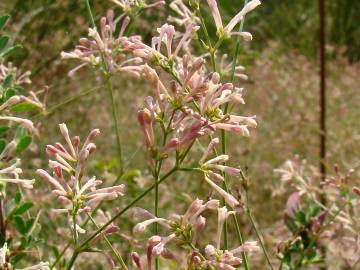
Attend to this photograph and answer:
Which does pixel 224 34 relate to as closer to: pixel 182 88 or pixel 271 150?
pixel 182 88

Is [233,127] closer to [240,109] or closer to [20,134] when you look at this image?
[20,134]

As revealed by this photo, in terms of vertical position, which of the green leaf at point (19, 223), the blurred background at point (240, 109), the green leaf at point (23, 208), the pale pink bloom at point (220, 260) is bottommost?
the blurred background at point (240, 109)

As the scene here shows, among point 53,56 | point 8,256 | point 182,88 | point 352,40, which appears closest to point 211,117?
point 182,88

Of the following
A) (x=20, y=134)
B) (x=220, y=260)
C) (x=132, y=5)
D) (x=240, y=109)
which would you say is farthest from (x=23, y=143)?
(x=240, y=109)

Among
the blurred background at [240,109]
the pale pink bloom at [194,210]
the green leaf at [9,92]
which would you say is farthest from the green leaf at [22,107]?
the blurred background at [240,109]

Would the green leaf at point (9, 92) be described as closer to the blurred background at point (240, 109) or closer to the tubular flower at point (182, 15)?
the tubular flower at point (182, 15)

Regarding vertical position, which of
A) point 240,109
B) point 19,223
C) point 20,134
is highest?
point 20,134

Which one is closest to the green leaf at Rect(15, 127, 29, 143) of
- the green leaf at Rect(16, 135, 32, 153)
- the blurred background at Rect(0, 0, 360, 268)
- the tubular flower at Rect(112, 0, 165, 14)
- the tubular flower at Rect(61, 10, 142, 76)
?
the green leaf at Rect(16, 135, 32, 153)

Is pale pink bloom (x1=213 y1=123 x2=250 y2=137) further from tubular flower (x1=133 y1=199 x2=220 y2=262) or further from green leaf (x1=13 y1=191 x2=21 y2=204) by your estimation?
green leaf (x1=13 y1=191 x2=21 y2=204)
